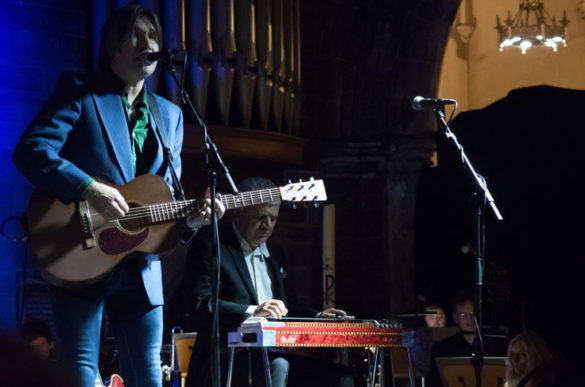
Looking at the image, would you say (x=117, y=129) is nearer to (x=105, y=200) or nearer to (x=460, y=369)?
(x=105, y=200)

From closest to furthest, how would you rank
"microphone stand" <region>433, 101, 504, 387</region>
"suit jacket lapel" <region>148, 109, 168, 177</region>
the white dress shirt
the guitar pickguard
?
the guitar pickguard → "suit jacket lapel" <region>148, 109, 168, 177</region> → "microphone stand" <region>433, 101, 504, 387</region> → the white dress shirt

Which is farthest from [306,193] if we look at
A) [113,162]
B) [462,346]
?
[462,346]

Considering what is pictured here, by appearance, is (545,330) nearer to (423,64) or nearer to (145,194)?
(423,64)

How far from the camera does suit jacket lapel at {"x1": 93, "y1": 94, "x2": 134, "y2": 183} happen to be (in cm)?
374

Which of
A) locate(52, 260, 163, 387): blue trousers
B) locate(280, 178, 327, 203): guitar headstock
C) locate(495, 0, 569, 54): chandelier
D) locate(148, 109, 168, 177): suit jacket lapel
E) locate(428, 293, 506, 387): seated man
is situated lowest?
locate(428, 293, 506, 387): seated man

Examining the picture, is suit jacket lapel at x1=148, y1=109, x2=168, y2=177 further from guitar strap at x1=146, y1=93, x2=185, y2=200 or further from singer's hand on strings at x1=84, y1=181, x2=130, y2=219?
singer's hand on strings at x1=84, y1=181, x2=130, y2=219

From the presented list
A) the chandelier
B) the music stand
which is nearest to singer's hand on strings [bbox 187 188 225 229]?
the music stand

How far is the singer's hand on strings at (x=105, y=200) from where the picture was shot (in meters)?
3.56

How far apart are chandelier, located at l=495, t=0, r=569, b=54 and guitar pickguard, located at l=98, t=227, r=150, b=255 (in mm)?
10142

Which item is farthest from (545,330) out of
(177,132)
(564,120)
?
(177,132)

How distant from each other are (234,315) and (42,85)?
2.83 meters

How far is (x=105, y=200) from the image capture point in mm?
3564

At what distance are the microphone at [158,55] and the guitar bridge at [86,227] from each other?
611 mm

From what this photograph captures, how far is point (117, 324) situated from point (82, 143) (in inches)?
29.5
